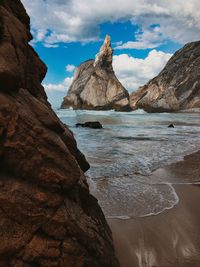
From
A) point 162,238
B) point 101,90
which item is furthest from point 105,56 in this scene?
point 162,238

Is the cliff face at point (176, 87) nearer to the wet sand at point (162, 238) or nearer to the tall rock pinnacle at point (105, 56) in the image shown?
the tall rock pinnacle at point (105, 56)

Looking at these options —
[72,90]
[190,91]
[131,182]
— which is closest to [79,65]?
[72,90]

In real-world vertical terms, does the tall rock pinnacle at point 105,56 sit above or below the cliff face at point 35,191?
above

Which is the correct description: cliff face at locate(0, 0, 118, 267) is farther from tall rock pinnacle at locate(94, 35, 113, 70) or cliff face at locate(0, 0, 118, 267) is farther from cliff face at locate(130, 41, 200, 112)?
tall rock pinnacle at locate(94, 35, 113, 70)

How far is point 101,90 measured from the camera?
81000mm

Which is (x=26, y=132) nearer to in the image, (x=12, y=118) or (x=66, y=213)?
(x=12, y=118)

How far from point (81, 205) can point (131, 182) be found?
379cm

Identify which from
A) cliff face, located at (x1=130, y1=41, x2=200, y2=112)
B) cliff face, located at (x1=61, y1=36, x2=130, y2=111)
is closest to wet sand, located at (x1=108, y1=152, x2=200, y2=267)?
cliff face, located at (x1=130, y1=41, x2=200, y2=112)

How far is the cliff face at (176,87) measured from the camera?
72.3 meters

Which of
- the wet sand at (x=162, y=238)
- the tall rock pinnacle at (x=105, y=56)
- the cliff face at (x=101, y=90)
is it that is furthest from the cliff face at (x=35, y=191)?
the tall rock pinnacle at (x=105, y=56)

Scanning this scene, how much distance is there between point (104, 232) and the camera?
3.33 m

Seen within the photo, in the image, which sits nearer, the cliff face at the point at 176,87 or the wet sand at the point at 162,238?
the wet sand at the point at 162,238

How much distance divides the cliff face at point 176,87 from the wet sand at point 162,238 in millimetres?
68868

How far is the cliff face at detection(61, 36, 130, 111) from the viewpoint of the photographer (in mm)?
79500
